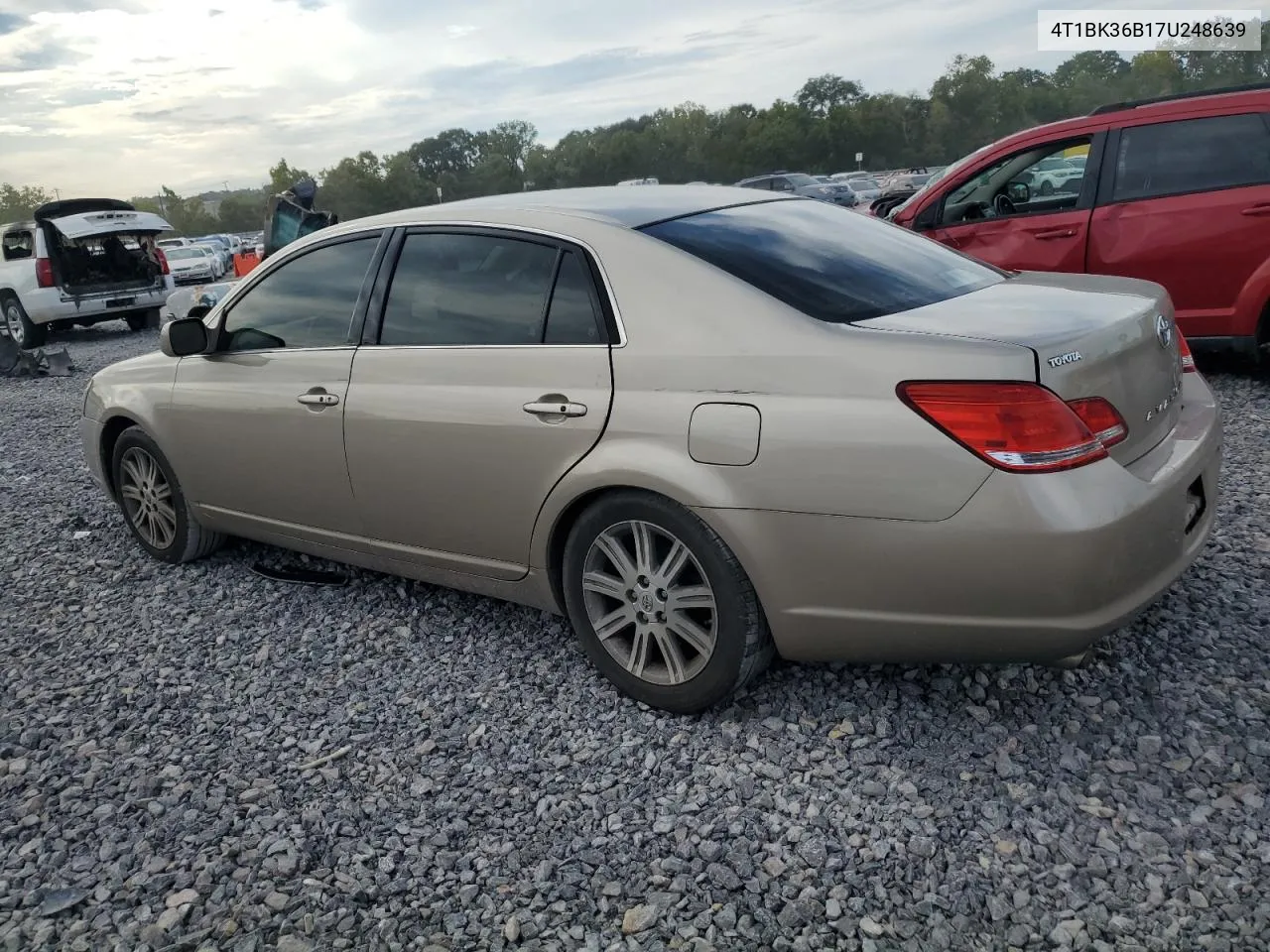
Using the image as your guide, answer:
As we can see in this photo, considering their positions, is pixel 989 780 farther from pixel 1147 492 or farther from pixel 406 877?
pixel 406 877

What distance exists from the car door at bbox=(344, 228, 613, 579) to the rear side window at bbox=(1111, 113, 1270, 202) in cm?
469

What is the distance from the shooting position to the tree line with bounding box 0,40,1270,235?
336 feet

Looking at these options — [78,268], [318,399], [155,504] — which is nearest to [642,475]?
[318,399]

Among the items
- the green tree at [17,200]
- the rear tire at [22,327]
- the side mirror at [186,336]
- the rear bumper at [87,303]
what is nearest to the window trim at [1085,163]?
the side mirror at [186,336]

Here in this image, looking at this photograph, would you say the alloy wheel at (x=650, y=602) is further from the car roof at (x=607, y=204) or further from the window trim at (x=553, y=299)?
the car roof at (x=607, y=204)

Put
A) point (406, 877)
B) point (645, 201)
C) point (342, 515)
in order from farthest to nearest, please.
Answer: point (342, 515) < point (645, 201) < point (406, 877)

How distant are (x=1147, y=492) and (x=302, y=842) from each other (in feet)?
7.83

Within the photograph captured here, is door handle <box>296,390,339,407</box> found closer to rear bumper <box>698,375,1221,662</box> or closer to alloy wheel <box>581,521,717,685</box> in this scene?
alloy wheel <box>581,521,717,685</box>

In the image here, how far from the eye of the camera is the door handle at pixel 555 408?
3.17 metres

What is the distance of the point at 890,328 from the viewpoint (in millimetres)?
2771

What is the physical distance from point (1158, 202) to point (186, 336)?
18.1 feet

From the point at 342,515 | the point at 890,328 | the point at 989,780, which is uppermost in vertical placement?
the point at 890,328

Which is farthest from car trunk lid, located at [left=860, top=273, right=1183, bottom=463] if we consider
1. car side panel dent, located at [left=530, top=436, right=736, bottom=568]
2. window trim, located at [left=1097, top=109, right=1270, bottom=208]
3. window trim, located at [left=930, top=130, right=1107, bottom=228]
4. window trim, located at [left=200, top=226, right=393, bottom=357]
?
window trim, located at [left=930, top=130, right=1107, bottom=228]

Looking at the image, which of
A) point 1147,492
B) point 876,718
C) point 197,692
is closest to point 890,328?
point 1147,492
